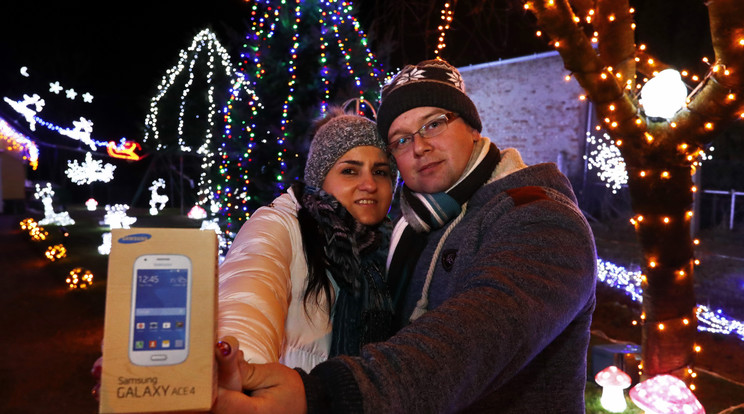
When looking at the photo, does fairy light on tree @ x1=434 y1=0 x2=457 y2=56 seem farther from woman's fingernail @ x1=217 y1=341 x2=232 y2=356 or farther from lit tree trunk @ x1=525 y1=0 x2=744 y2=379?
woman's fingernail @ x1=217 y1=341 x2=232 y2=356

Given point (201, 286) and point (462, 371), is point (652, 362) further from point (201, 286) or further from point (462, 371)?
point (201, 286)

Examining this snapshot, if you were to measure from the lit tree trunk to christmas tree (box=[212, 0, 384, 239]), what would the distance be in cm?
236

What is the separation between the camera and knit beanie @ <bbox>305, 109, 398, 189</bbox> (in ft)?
8.57

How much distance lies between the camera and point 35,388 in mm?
5027

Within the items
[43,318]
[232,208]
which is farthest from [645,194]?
[43,318]

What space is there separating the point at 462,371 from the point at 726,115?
337 cm

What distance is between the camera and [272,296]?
162 centimetres

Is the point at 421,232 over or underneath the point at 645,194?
underneath

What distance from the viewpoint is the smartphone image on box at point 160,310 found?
2.92 ft

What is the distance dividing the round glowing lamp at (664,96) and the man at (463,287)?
2.24 meters

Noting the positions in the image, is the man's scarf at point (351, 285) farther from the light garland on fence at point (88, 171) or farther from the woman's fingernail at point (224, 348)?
the light garland on fence at point (88, 171)

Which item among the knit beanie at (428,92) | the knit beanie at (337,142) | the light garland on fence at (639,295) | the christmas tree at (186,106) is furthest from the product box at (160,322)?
the christmas tree at (186,106)

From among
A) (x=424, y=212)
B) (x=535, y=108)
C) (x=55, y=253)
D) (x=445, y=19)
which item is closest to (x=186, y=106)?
(x=55, y=253)

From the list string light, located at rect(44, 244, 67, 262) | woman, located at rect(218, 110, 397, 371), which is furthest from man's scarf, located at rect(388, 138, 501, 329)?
string light, located at rect(44, 244, 67, 262)
